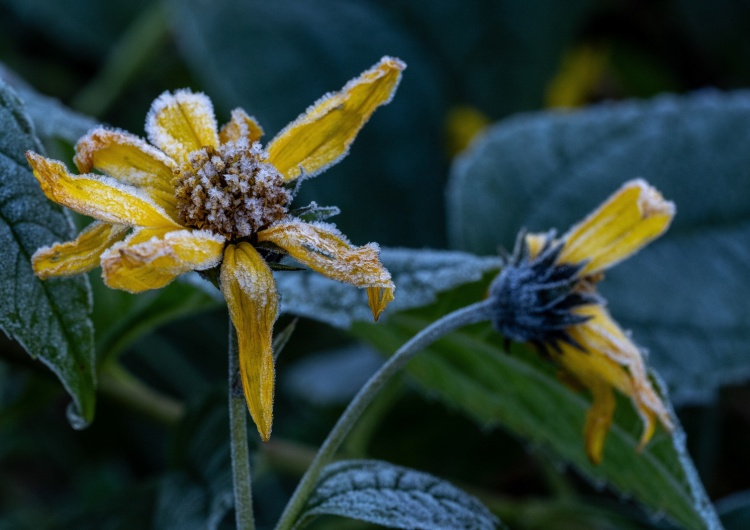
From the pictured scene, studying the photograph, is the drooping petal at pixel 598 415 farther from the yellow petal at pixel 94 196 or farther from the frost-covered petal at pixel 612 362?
the yellow petal at pixel 94 196

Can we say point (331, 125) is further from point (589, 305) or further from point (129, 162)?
point (589, 305)

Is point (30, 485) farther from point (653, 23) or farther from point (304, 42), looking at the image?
point (653, 23)

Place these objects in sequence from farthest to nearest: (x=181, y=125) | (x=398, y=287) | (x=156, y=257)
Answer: (x=398, y=287), (x=181, y=125), (x=156, y=257)

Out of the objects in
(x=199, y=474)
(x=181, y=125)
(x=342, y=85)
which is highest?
(x=342, y=85)

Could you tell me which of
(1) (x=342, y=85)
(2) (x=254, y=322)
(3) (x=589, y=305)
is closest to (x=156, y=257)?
(2) (x=254, y=322)

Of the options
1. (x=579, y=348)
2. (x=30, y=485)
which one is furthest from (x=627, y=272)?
(x=30, y=485)

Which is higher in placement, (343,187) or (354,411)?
(343,187)

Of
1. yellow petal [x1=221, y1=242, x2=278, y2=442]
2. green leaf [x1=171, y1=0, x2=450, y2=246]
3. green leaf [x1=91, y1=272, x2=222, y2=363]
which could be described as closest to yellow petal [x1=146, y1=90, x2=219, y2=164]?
yellow petal [x1=221, y1=242, x2=278, y2=442]

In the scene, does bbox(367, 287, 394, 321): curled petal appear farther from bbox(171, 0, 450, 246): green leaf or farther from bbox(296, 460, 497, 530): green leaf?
bbox(171, 0, 450, 246): green leaf
